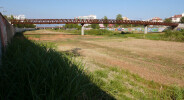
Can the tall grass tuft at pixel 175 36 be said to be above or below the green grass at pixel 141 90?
above

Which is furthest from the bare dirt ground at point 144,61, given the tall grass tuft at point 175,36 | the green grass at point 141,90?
the tall grass tuft at point 175,36

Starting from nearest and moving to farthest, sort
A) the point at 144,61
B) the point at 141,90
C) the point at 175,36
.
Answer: the point at 141,90
the point at 144,61
the point at 175,36

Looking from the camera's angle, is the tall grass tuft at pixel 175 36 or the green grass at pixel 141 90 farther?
the tall grass tuft at pixel 175 36

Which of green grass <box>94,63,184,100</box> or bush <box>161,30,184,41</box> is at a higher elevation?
bush <box>161,30,184,41</box>

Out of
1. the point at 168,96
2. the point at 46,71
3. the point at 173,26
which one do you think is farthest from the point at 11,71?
the point at 173,26

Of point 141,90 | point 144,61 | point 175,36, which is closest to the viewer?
point 141,90

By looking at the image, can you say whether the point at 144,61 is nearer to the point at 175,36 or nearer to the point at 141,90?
the point at 141,90

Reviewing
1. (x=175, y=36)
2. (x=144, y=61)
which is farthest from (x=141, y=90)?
(x=175, y=36)

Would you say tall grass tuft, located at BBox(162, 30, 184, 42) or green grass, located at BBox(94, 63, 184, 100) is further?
tall grass tuft, located at BBox(162, 30, 184, 42)

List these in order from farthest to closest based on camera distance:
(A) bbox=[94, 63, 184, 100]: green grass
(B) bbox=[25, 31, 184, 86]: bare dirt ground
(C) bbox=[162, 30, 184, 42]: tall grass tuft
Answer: (C) bbox=[162, 30, 184, 42]: tall grass tuft, (B) bbox=[25, 31, 184, 86]: bare dirt ground, (A) bbox=[94, 63, 184, 100]: green grass

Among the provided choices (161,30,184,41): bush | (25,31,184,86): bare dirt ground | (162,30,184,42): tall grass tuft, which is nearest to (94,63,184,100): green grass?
(25,31,184,86): bare dirt ground

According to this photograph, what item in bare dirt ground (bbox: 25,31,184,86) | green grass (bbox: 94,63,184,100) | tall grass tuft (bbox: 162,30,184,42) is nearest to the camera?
green grass (bbox: 94,63,184,100)

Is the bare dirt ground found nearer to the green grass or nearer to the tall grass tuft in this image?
the green grass

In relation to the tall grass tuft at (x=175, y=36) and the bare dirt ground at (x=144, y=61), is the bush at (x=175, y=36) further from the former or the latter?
the bare dirt ground at (x=144, y=61)
